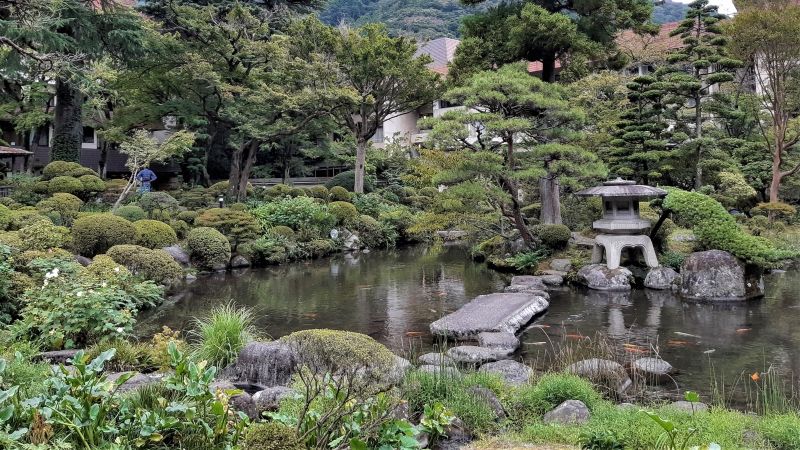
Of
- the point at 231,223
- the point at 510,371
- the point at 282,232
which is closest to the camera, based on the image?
the point at 510,371

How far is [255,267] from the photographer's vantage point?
1700 cm

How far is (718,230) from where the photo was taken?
11406 millimetres

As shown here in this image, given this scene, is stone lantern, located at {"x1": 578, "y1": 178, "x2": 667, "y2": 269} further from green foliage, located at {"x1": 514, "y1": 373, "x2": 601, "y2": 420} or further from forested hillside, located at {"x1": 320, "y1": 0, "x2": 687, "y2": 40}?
forested hillside, located at {"x1": 320, "y1": 0, "x2": 687, "y2": 40}

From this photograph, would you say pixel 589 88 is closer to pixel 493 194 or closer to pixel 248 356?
pixel 493 194

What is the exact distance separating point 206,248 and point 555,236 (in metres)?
9.67

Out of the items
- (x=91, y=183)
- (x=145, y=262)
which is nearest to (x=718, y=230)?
(x=145, y=262)

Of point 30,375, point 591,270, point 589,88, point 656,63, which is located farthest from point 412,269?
point 656,63

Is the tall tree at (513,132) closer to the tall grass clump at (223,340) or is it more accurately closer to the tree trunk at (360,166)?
the tall grass clump at (223,340)

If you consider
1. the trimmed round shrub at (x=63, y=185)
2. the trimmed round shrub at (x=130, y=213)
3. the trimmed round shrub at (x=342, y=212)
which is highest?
the trimmed round shrub at (x=63, y=185)

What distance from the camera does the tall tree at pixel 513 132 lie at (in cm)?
1292

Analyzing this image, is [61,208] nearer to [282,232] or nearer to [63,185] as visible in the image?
[63,185]

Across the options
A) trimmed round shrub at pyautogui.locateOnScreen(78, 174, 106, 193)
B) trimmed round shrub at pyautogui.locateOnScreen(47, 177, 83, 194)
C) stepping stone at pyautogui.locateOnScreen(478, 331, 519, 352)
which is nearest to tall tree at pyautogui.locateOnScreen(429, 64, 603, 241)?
stepping stone at pyautogui.locateOnScreen(478, 331, 519, 352)

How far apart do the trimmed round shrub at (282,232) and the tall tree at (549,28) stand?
25.7 feet

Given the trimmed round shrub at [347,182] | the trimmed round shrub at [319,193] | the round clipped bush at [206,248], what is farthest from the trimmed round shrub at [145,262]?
the trimmed round shrub at [347,182]
